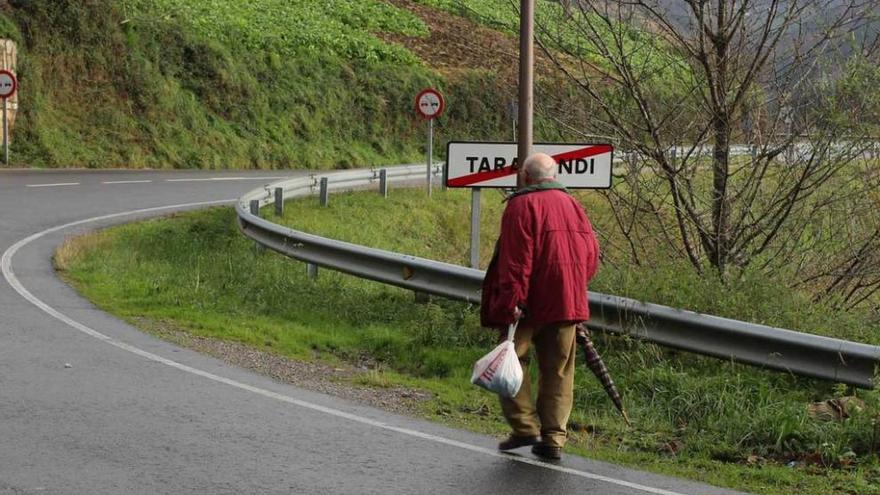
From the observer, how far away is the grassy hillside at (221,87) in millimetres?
33344

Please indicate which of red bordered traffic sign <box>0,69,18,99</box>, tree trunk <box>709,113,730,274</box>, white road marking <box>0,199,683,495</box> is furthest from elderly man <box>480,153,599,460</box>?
red bordered traffic sign <box>0,69,18,99</box>

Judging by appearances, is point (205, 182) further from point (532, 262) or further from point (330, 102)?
point (532, 262)

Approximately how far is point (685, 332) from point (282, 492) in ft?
12.1

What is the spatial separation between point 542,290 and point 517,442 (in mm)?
904

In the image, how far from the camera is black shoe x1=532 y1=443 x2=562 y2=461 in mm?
7375

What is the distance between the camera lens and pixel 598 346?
10180 millimetres

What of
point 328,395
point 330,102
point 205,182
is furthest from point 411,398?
point 330,102

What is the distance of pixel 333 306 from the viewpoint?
1270cm

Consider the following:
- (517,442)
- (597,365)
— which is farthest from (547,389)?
(597,365)

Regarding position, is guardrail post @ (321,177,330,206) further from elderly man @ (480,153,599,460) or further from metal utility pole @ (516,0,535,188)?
elderly man @ (480,153,599,460)

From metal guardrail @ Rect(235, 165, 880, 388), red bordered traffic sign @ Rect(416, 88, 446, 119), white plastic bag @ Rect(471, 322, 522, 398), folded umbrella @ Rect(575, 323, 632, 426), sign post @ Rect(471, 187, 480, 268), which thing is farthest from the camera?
red bordered traffic sign @ Rect(416, 88, 446, 119)

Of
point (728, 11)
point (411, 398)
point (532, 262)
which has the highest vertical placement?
point (728, 11)

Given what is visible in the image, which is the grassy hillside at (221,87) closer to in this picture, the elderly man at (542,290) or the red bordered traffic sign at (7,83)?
the red bordered traffic sign at (7,83)

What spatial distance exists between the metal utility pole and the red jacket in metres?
4.05
